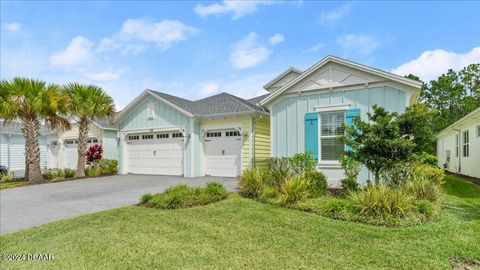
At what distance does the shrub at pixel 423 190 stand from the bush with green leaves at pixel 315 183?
7.14 feet

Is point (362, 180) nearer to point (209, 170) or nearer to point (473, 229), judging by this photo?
point (473, 229)

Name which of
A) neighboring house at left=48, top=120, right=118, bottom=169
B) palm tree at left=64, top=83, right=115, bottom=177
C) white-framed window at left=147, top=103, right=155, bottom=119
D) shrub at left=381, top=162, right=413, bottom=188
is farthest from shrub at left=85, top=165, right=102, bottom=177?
shrub at left=381, top=162, right=413, bottom=188

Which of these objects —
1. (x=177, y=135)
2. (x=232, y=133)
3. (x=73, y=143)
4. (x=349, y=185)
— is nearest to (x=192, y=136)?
(x=177, y=135)

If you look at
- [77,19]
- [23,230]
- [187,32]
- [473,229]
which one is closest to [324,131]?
[473,229]

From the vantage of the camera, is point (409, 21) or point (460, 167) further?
point (460, 167)

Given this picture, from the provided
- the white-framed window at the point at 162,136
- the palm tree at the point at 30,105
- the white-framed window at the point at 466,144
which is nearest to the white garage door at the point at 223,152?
the white-framed window at the point at 162,136

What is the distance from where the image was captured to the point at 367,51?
→ 1474 cm

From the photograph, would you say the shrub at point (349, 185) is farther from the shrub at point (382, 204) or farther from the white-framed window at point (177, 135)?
the white-framed window at point (177, 135)

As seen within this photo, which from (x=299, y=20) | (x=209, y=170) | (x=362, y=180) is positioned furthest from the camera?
(x=209, y=170)

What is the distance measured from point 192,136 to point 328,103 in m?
7.04

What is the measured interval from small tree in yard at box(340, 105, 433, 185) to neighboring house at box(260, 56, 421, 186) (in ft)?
6.70

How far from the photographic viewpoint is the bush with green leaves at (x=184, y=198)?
7.33 meters

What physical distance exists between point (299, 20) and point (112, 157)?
47.9 ft

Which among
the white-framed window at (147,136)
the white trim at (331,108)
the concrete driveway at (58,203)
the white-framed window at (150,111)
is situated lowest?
the concrete driveway at (58,203)
